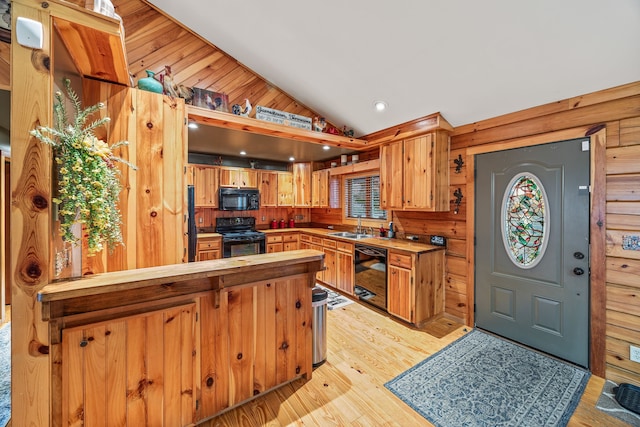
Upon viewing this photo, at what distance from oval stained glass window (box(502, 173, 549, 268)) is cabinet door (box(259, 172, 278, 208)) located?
13.0ft

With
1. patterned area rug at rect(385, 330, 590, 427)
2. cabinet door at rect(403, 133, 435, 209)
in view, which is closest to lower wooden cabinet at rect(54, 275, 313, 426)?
patterned area rug at rect(385, 330, 590, 427)

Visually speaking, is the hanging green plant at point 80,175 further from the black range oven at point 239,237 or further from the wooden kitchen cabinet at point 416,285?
the black range oven at point 239,237

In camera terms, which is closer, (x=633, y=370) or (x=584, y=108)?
(x=633, y=370)

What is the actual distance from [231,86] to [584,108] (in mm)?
3950

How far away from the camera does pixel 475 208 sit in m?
3.04

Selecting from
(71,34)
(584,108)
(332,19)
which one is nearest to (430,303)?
(584,108)

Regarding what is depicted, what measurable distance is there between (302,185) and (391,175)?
7.33 ft

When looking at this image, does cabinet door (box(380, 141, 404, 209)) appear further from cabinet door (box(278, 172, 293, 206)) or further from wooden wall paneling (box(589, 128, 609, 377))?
cabinet door (box(278, 172, 293, 206))

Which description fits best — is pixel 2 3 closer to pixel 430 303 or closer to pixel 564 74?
pixel 564 74

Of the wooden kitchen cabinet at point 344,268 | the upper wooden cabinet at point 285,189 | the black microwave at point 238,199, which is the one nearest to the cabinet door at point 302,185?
the upper wooden cabinet at point 285,189

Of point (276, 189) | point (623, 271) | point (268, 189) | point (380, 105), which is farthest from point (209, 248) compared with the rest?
point (623, 271)

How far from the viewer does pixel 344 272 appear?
4.10 m

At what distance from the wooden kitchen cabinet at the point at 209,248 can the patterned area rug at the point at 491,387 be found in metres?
3.52

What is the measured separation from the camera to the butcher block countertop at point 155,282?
1257 mm
